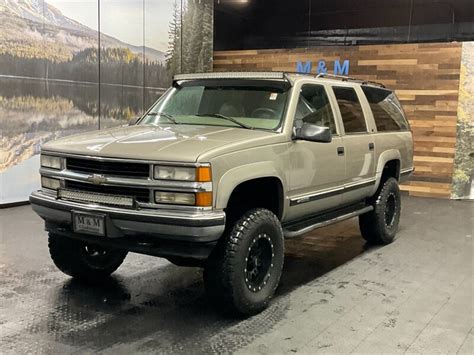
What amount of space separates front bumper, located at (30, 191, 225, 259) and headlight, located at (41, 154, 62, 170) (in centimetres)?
33

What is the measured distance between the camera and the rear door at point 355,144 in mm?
5043

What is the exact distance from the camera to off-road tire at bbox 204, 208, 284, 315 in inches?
140

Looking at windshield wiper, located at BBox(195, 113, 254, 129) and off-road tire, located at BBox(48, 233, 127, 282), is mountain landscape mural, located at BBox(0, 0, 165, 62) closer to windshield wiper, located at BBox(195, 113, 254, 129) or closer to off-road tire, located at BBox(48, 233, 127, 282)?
off-road tire, located at BBox(48, 233, 127, 282)

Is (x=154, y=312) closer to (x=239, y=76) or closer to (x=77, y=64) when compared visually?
(x=239, y=76)

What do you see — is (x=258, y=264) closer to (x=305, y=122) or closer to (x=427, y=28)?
(x=305, y=122)

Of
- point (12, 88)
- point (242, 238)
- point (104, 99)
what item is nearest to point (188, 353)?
point (242, 238)

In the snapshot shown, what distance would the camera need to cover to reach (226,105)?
4.51 m

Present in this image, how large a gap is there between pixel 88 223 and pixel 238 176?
1.06m

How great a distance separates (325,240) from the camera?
20.3ft

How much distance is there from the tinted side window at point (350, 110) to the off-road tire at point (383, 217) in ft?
2.94

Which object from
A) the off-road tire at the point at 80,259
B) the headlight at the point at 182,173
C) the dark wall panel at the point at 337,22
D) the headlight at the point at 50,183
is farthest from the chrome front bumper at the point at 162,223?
the dark wall panel at the point at 337,22

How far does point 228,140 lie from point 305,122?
1.00 metres

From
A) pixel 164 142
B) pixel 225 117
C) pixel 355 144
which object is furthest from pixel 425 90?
pixel 164 142

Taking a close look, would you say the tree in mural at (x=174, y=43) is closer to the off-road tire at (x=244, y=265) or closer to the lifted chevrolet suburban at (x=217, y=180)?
the lifted chevrolet suburban at (x=217, y=180)
